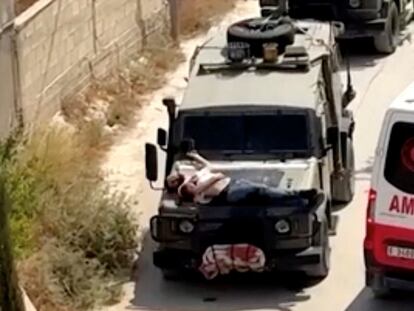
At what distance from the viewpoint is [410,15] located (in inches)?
982

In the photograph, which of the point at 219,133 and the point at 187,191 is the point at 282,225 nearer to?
the point at 187,191

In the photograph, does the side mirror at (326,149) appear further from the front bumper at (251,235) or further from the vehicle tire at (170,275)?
the vehicle tire at (170,275)

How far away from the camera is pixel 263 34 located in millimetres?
15477

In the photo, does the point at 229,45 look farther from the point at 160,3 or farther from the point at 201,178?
the point at 160,3

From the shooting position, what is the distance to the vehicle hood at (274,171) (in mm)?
13703

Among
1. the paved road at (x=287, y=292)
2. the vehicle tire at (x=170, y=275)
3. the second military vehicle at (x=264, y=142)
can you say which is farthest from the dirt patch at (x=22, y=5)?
the vehicle tire at (x=170, y=275)

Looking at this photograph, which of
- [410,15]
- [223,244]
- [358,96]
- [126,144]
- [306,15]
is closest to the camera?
[223,244]

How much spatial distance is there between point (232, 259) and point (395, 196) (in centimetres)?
191

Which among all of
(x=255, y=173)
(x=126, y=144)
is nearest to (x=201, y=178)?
(x=255, y=173)

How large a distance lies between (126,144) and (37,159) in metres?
3.14

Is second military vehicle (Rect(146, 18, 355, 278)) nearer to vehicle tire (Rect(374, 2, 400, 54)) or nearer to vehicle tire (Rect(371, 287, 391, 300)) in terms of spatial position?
vehicle tire (Rect(371, 287, 391, 300))

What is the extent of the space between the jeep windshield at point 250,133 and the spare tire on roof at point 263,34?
1.24 m

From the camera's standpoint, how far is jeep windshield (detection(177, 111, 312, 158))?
14.2 m

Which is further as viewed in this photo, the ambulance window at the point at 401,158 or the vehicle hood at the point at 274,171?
the vehicle hood at the point at 274,171
